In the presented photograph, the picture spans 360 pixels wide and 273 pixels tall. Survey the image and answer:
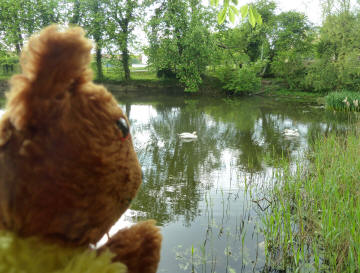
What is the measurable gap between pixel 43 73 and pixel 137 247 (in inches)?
21.6

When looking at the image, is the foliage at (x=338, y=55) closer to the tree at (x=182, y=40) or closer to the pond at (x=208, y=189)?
the tree at (x=182, y=40)

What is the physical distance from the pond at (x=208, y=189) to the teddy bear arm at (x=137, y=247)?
0.81 m

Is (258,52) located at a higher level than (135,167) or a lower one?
higher

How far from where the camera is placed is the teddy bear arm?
2.58 ft

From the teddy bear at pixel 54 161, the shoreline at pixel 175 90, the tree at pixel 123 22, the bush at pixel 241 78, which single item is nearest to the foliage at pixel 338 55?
the shoreline at pixel 175 90

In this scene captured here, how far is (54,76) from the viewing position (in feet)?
1.97

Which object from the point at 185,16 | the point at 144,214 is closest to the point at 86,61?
the point at 144,214

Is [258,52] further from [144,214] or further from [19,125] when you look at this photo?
[19,125]

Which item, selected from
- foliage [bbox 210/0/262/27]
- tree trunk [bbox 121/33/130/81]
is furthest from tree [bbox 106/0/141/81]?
foliage [bbox 210/0/262/27]

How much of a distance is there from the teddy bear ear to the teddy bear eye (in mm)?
170

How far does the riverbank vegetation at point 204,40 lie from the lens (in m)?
15.3

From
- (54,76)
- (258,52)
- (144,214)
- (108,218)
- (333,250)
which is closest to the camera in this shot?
Result: (54,76)

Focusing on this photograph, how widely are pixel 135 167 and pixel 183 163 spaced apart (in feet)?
13.3

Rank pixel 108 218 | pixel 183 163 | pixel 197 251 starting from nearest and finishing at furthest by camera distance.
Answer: pixel 108 218
pixel 197 251
pixel 183 163
